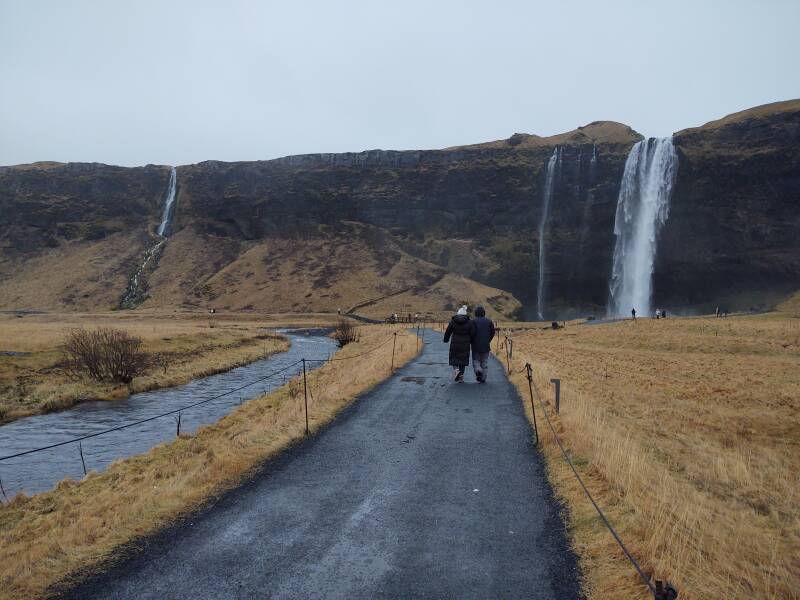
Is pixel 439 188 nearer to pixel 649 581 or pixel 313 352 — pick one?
pixel 313 352

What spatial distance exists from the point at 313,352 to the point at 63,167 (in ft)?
364

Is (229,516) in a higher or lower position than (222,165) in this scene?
lower

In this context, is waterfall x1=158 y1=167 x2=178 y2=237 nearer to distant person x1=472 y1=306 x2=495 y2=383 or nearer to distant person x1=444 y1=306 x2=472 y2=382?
distant person x1=444 y1=306 x2=472 y2=382

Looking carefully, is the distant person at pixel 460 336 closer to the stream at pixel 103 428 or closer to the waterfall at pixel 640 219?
the stream at pixel 103 428

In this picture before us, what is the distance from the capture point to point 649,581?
4355 mm

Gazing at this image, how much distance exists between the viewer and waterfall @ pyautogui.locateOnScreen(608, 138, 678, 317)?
2891 inches

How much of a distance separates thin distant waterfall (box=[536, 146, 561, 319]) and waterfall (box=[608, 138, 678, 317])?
10.5 metres

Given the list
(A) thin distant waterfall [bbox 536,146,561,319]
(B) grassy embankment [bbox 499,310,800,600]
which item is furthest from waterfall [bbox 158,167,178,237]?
(B) grassy embankment [bbox 499,310,800,600]

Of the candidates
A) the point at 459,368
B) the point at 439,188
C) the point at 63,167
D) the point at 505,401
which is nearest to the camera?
the point at 505,401

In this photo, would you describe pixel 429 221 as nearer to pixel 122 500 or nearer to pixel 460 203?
pixel 460 203

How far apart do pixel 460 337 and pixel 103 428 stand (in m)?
10.7

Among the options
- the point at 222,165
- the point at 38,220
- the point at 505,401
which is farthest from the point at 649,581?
the point at 38,220

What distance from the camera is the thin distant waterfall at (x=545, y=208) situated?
84.1 metres

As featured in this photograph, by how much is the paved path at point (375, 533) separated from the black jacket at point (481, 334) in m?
5.58
